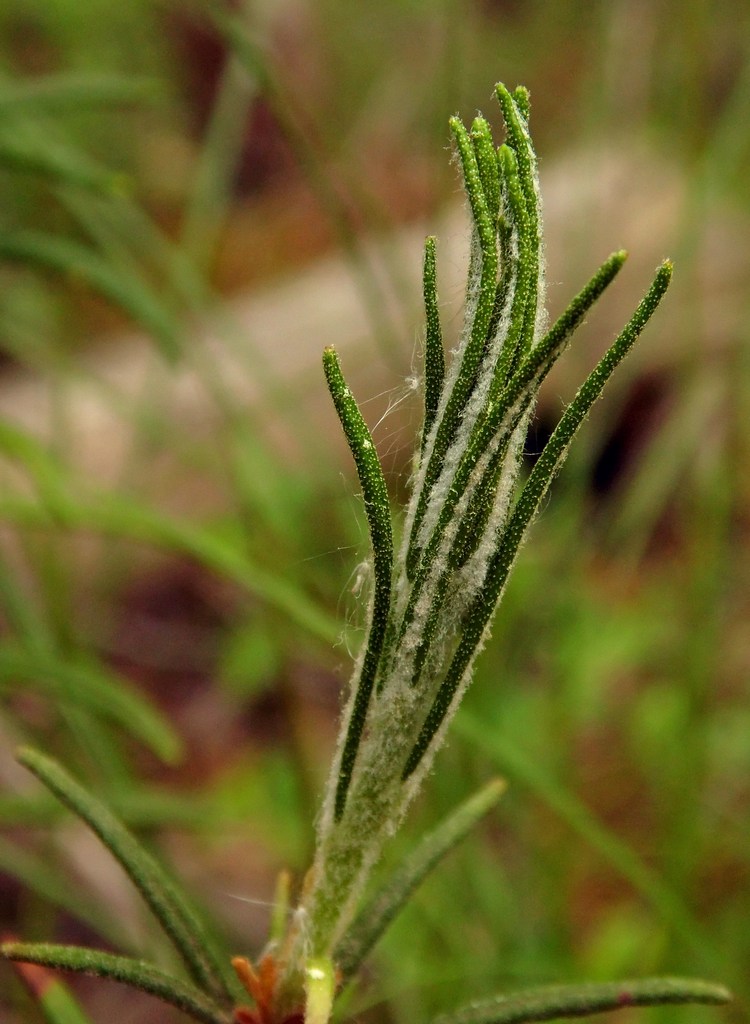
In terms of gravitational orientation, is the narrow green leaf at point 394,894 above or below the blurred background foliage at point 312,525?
below

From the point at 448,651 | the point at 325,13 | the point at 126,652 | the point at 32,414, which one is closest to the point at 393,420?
the point at 126,652

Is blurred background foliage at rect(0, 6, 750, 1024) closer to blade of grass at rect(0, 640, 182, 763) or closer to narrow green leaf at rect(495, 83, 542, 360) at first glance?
blade of grass at rect(0, 640, 182, 763)

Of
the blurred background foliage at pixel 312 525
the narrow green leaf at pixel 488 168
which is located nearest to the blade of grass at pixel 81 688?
the blurred background foliage at pixel 312 525

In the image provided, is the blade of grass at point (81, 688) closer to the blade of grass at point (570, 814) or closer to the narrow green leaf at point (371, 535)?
the blade of grass at point (570, 814)

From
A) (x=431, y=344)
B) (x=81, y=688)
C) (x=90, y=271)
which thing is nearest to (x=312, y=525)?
(x=90, y=271)

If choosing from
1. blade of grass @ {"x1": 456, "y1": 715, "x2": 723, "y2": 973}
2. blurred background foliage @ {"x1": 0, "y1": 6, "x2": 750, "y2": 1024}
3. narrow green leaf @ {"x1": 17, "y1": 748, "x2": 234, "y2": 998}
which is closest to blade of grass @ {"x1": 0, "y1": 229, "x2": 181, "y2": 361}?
blurred background foliage @ {"x1": 0, "y1": 6, "x2": 750, "y2": 1024}

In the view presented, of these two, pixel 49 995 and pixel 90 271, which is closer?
pixel 49 995

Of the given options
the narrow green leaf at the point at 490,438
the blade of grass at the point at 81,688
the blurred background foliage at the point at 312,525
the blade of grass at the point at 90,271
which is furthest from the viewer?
the blurred background foliage at the point at 312,525

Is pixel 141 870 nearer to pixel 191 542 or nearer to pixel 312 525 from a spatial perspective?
pixel 191 542
